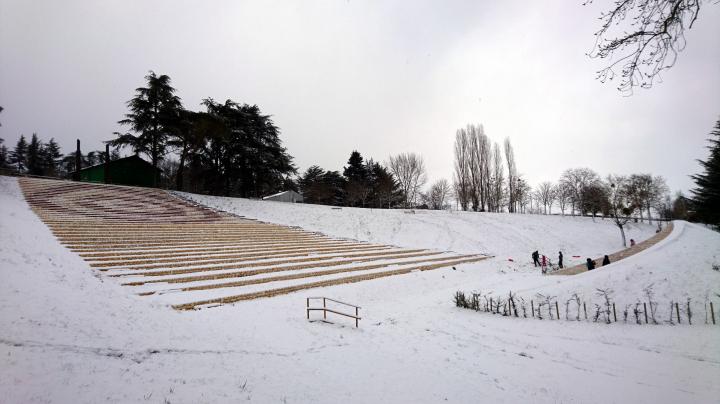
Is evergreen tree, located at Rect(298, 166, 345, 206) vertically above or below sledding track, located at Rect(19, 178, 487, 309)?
above

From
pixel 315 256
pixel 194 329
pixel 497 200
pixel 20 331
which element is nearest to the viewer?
pixel 20 331

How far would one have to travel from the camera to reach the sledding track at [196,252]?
968 cm

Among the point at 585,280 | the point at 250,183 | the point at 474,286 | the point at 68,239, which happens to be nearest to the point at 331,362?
the point at 474,286

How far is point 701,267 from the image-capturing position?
11.4m

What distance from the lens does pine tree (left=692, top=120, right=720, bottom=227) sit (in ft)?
66.2

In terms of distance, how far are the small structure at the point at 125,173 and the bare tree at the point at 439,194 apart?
149 feet

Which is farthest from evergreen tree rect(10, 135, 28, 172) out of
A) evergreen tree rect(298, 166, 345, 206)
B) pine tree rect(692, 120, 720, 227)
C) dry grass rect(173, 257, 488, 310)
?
pine tree rect(692, 120, 720, 227)

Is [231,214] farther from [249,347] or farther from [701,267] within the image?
[701,267]

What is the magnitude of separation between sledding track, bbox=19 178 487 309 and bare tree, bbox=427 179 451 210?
39.9m

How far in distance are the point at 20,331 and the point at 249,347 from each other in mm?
3299

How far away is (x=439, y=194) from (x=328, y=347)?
55407 mm

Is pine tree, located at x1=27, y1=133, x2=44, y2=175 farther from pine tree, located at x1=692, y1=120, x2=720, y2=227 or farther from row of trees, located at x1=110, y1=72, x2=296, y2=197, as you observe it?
pine tree, located at x1=692, y1=120, x2=720, y2=227

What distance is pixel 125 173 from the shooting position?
33469 millimetres

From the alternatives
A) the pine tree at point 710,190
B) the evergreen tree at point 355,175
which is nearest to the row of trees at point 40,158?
the evergreen tree at point 355,175
